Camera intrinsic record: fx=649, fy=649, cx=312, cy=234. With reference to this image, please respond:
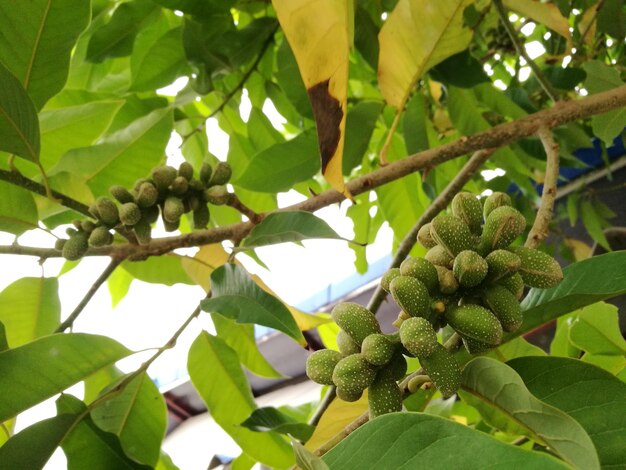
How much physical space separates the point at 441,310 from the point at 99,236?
1.29 feet

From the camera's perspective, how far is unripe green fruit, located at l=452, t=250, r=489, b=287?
44 cm

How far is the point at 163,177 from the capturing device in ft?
2.39

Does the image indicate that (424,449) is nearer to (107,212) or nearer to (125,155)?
(107,212)

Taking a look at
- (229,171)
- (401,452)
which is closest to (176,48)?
(229,171)

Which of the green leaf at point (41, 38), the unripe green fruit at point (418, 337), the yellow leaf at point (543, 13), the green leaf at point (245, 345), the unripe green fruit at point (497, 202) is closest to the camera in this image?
the unripe green fruit at point (418, 337)

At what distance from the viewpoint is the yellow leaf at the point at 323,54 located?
1.54ft

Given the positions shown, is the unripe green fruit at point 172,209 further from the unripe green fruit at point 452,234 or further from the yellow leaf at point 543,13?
the yellow leaf at point 543,13

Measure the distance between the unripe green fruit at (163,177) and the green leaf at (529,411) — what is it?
1.36 ft

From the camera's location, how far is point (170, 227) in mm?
749

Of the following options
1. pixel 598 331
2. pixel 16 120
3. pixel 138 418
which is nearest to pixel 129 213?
pixel 16 120

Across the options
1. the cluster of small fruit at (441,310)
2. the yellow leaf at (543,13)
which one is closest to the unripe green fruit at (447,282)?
the cluster of small fruit at (441,310)

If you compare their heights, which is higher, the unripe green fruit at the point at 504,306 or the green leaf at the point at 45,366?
the green leaf at the point at 45,366

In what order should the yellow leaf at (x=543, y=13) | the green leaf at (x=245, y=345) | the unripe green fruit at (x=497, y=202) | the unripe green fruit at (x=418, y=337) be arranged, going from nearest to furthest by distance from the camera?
1. the unripe green fruit at (x=418, y=337)
2. the unripe green fruit at (x=497, y=202)
3. the yellow leaf at (x=543, y=13)
4. the green leaf at (x=245, y=345)

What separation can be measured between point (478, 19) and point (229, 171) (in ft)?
1.93
